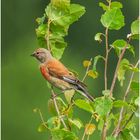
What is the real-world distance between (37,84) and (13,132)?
1756mm

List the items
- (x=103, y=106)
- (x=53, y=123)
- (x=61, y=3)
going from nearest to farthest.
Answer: (x=103, y=106), (x=53, y=123), (x=61, y=3)

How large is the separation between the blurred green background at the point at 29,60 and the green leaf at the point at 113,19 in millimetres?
11930

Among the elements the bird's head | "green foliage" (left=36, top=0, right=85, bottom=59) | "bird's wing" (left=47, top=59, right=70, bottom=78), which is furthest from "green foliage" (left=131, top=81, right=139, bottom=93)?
"bird's wing" (left=47, top=59, right=70, bottom=78)

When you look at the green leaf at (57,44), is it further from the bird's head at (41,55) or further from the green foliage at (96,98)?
the bird's head at (41,55)

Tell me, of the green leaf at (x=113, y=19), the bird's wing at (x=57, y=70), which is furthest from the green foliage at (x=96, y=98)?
the bird's wing at (x=57, y=70)

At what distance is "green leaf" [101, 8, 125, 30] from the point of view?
366 centimetres

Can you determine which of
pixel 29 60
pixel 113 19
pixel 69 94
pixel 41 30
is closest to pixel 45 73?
pixel 69 94

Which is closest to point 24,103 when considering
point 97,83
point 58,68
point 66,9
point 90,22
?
point 97,83

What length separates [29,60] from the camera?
19.2m

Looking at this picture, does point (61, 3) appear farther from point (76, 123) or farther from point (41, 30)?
point (76, 123)

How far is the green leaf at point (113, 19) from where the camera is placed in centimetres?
366

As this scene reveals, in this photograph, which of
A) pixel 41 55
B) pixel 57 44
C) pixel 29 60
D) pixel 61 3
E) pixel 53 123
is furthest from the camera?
pixel 29 60

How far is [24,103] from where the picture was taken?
19.5 metres

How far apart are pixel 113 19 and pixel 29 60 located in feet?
51.0
